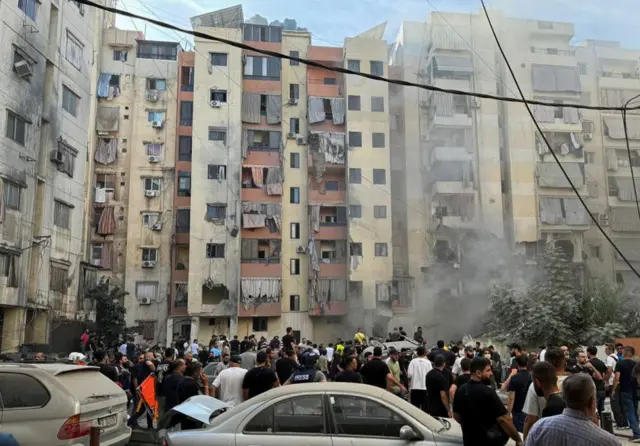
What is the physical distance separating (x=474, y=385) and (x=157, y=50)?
4430 cm

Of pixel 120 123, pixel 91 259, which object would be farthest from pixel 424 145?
pixel 91 259

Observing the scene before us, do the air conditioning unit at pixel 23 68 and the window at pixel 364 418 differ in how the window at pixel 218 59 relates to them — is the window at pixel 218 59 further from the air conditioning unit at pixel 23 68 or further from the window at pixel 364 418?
the window at pixel 364 418

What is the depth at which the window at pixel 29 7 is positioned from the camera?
2616cm

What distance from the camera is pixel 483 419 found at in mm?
6082

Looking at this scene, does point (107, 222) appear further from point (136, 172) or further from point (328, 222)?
point (328, 222)

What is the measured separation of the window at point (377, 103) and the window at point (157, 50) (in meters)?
15.3

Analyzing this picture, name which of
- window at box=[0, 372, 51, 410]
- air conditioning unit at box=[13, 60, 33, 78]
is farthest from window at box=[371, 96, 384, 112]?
window at box=[0, 372, 51, 410]

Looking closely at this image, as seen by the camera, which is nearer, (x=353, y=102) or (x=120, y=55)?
(x=353, y=102)

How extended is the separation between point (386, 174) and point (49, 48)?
2372cm

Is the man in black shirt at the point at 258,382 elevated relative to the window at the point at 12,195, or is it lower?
lower

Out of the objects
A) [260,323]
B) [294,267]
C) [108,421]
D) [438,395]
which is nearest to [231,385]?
[108,421]

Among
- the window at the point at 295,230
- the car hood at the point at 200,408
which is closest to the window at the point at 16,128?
the window at the point at 295,230

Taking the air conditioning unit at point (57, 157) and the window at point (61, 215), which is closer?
the air conditioning unit at point (57, 157)

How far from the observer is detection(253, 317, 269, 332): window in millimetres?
41094
